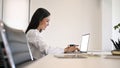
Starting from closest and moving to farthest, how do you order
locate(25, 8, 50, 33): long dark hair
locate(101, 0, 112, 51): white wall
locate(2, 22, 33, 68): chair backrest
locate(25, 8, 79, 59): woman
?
locate(2, 22, 33, 68): chair backrest → locate(25, 8, 79, 59): woman → locate(25, 8, 50, 33): long dark hair → locate(101, 0, 112, 51): white wall

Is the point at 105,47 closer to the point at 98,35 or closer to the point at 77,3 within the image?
the point at 98,35

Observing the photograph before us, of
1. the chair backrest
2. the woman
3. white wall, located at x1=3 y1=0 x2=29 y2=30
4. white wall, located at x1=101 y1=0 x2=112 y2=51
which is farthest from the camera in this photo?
white wall, located at x1=3 y1=0 x2=29 y2=30

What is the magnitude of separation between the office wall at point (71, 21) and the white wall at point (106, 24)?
0.17m

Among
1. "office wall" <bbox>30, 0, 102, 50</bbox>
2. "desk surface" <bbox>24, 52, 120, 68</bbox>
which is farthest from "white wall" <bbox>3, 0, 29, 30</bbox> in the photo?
"desk surface" <bbox>24, 52, 120, 68</bbox>

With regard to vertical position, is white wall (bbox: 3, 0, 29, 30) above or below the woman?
above

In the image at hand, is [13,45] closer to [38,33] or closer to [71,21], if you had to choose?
[38,33]

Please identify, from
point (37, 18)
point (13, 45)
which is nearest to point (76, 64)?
point (13, 45)

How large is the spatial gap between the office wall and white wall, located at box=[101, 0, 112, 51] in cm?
17

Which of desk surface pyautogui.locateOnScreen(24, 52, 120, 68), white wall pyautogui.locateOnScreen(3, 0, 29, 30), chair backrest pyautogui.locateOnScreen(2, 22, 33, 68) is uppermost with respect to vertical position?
white wall pyautogui.locateOnScreen(3, 0, 29, 30)

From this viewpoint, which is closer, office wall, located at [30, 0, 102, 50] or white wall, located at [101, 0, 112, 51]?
white wall, located at [101, 0, 112, 51]

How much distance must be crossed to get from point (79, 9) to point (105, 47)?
1.03 metres

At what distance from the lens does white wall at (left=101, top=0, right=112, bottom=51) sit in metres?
5.27

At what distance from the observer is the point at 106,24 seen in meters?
5.32

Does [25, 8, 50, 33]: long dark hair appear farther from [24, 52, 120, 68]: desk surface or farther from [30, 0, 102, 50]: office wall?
[30, 0, 102, 50]: office wall
